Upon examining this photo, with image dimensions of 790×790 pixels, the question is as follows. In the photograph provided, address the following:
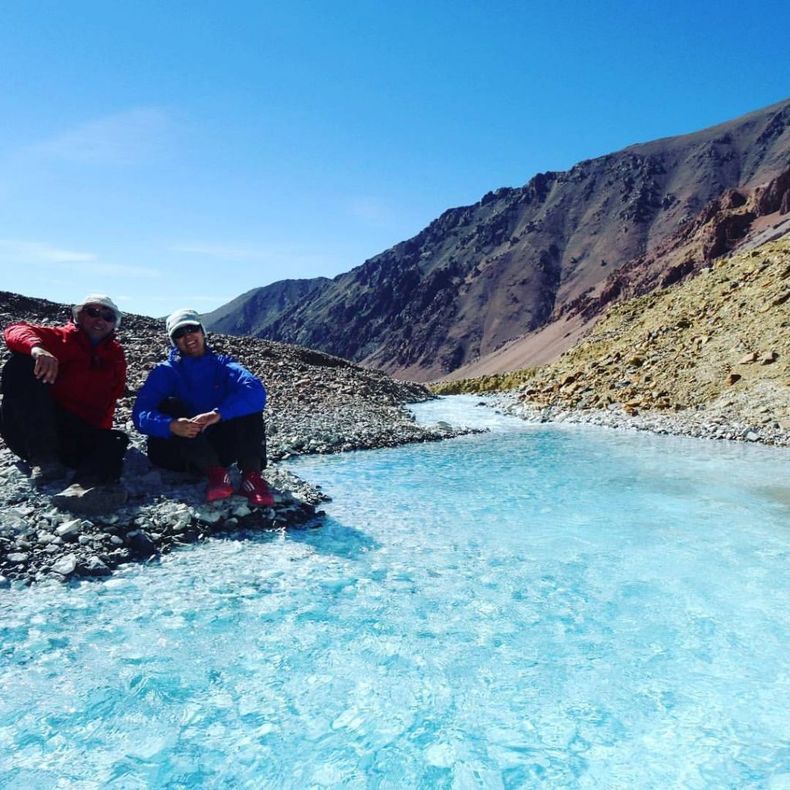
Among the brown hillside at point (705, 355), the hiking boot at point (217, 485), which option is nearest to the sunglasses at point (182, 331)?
the hiking boot at point (217, 485)

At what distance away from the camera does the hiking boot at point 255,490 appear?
7348 mm

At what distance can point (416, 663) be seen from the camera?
4.20 meters

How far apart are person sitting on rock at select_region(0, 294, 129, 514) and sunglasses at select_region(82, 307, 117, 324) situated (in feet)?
0.03

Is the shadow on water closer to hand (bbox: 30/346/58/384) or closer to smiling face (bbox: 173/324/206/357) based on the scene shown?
smiling face (bbox: 173/324/206/357)

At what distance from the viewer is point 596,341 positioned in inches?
1383

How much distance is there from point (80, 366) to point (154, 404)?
0.90 m

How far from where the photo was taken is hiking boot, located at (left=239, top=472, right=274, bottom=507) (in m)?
7.35

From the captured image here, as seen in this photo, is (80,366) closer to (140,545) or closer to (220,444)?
(220,444)

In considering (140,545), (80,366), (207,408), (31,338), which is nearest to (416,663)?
(140,545)

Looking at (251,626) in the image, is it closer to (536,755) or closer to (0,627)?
(0,627)

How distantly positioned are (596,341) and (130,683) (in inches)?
1351

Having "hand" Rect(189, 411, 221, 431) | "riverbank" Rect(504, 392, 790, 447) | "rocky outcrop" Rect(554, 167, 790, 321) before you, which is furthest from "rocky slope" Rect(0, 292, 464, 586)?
"rocky outcrop" Rect(554, 167, 790, 321)

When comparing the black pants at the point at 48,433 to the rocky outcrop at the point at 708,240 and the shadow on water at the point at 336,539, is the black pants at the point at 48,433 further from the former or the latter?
A: the rocky outcrop at the point at 708,240

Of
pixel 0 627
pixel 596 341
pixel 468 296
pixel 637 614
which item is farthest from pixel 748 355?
pixel 468 296
